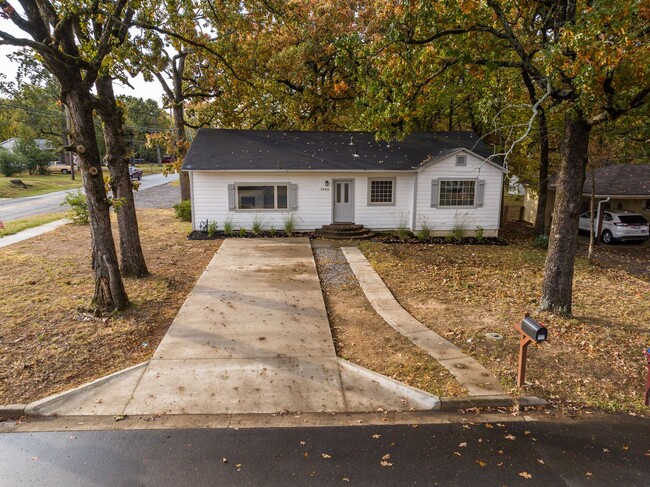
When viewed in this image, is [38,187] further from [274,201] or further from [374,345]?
[374,345]

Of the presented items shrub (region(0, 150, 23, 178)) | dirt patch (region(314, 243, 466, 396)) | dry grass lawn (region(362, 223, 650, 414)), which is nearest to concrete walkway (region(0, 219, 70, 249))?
dirt patch (region(314, 243, 466, 396))

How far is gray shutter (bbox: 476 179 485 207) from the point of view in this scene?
17.0 meters

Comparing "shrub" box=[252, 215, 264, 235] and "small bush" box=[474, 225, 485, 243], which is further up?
"shrub" box=[252, 215, 264, 235]

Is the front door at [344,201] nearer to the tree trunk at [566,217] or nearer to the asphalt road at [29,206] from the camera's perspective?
the tree trunk at [566,217]

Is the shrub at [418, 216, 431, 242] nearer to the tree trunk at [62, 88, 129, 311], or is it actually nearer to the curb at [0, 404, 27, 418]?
the tree trunk at [62, 88, 129, 311]

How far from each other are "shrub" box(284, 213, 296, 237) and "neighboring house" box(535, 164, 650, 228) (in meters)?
12.5

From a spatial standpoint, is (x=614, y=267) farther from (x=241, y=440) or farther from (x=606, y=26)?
(x=241, y=440)

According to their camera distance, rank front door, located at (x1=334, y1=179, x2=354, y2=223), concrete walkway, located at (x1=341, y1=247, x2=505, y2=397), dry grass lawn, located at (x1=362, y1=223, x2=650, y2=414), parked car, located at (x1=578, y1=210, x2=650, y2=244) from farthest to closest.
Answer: parked car, located at (x1=578, y1=210, x2=650, y2=244) → front door, located at (x1=334, y1=179, x2=354, y2=223) → dry grass lawn, located at (x1=362, y1=223, x2=650, y2=414) → concrete walkway, located at (x1=341, y1=247, x2=505, y2=397)

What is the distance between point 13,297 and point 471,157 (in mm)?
15485

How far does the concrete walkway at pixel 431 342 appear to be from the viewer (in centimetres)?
570

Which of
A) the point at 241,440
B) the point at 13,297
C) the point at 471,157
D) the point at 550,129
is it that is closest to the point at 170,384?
→ the point at 241,440

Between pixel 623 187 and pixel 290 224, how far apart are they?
1460cm

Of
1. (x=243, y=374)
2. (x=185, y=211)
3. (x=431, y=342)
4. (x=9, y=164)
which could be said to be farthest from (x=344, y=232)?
(x=9, y=164)

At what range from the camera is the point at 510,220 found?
82.8 feet
